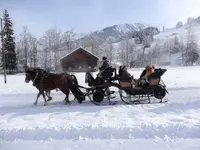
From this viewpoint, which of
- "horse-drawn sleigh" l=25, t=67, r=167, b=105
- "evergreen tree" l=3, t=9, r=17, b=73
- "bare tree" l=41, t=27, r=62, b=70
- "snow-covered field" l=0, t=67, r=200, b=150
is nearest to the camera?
"snow-covered field" l=0, t=67, r=200, b=150

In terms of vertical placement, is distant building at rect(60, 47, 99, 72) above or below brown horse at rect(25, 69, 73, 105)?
above

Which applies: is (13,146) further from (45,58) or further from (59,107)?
(45,58)

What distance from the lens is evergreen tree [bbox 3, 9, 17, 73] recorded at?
4938 cm

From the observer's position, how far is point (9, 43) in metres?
50.4

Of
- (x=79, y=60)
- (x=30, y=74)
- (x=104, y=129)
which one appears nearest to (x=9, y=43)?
(x=79, y=60)

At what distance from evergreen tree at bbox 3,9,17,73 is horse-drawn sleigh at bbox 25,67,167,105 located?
137 feet

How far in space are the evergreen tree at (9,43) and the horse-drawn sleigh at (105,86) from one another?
1643 inches

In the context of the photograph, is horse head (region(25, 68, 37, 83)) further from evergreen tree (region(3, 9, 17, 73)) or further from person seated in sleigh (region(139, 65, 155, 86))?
evergreen tree (region(3, 9, 17, 73))

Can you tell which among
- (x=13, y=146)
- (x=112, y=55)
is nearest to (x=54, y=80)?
(x=13, y=146)

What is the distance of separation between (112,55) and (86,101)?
64952 millimetres

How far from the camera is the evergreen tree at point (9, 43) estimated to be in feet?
162

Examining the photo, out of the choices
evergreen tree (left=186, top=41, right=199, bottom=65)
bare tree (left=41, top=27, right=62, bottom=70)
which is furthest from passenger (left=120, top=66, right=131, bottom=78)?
evergreen tree (left=186, top=41, right=199, bottom=65)

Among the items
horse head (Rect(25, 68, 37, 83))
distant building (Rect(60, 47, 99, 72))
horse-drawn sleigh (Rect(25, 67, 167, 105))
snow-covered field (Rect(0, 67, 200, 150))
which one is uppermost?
distant building (Rect(60, 47, 99, 72))

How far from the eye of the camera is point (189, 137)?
627 cm
